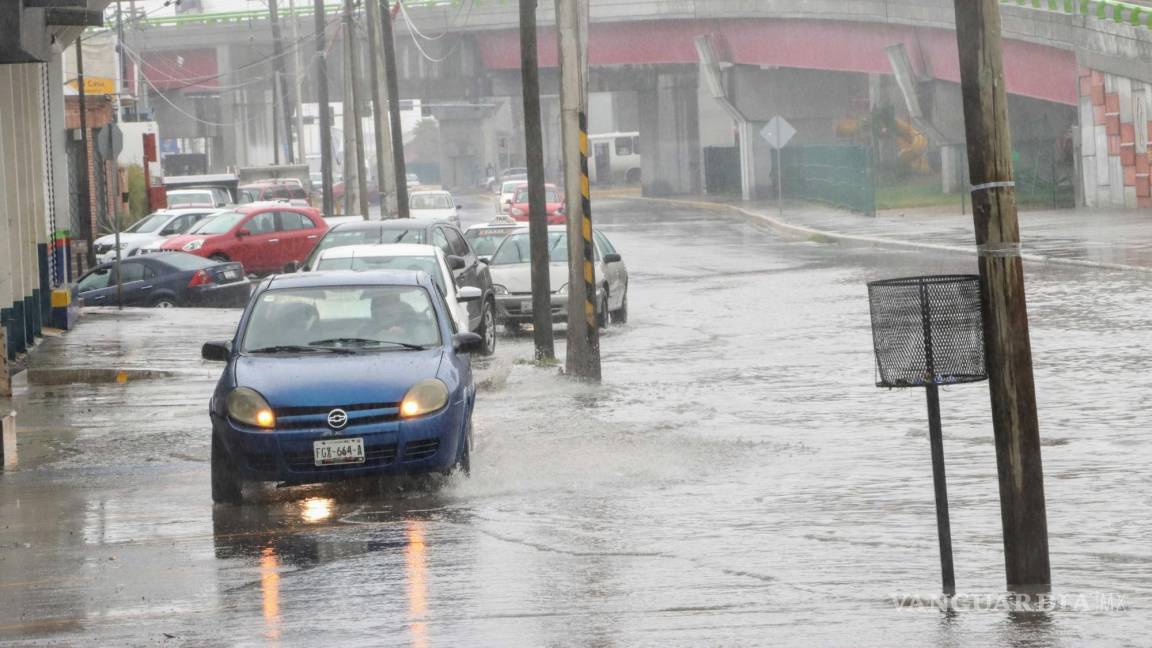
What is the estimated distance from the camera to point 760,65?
232 feet

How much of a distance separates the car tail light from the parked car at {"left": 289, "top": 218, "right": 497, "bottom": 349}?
674cm

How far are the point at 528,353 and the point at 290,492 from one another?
10.7m

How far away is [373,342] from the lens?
11930mm

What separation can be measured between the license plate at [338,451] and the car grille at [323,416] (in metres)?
0.09

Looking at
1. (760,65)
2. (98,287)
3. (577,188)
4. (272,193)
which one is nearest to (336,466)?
(577,188)

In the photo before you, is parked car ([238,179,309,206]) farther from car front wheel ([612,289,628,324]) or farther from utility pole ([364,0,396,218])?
car front wheel ([612,289,628,324])

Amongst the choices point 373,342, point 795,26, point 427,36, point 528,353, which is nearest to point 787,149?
point 795,26

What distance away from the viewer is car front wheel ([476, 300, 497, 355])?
2203 centimetres

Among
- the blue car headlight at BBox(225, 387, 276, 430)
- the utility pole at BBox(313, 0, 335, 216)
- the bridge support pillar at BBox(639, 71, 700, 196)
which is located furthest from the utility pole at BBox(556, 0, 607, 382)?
the bridge support pillar at BBox(639, 71, 700, 196)

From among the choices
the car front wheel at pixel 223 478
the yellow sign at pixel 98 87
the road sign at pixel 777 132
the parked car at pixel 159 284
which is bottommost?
the car front wheel at pixel 223 478

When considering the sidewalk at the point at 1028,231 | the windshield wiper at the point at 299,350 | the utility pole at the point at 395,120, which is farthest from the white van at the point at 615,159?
the windshield wiper at the point at 299,350

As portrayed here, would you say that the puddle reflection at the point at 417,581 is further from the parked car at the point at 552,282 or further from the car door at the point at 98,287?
the car door at the point at 98,287

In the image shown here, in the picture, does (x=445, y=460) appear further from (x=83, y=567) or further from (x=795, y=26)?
(x=795, y=26)

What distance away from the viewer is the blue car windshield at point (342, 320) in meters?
11.9
